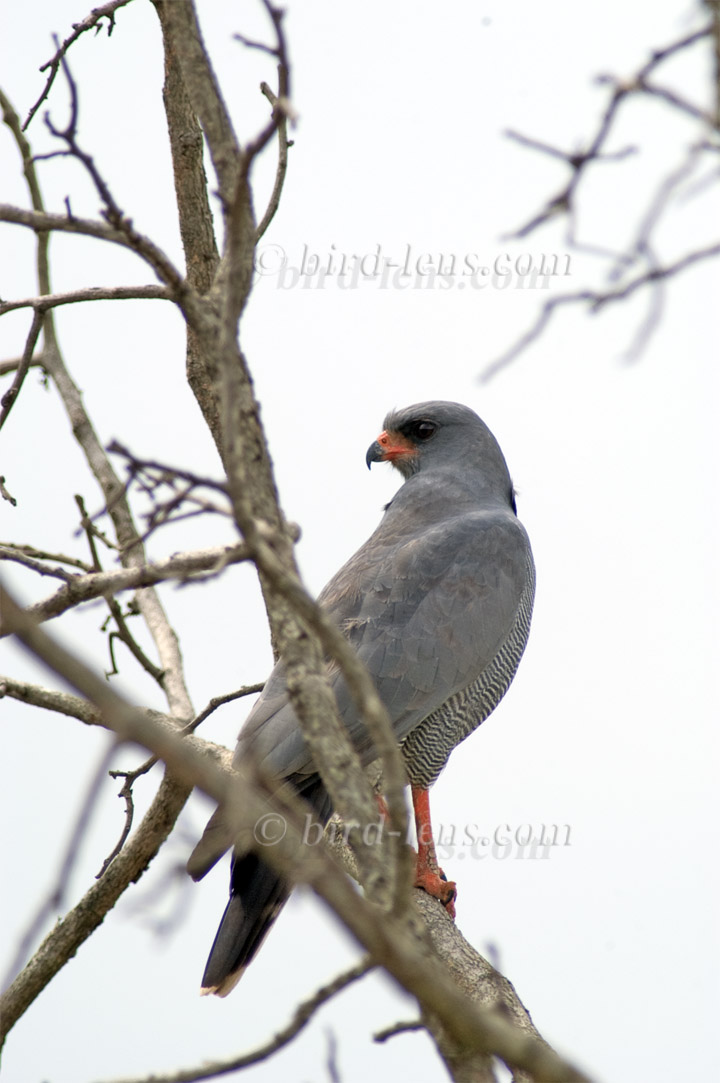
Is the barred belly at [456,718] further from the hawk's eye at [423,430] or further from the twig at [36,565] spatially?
the twig at [36,565]

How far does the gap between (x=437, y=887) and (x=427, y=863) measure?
0.16 meters

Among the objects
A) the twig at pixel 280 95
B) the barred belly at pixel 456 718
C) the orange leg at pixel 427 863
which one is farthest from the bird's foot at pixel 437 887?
the twig at pixel 280 95

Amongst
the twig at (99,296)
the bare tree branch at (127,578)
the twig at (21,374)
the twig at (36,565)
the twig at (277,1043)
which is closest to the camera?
the twig at (277,1043)

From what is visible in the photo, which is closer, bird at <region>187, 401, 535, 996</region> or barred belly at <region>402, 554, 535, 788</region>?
bird at <region>187, 401, 535, 996</region>

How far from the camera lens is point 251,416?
2145 millimetres

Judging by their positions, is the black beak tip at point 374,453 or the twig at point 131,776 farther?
the black beak tip at point 374,453

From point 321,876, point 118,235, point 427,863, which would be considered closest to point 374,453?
point 427,863

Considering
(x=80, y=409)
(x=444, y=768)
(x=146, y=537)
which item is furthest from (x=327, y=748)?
(x=80, y=409)

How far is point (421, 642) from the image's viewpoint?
4.61 meters

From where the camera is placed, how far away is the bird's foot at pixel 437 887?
446cm

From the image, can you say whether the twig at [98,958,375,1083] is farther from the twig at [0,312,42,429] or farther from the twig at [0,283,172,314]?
the twig at [0,312,42,429]

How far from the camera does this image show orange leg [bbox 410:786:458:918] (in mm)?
4469

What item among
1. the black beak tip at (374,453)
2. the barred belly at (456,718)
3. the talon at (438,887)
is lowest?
the talon at (438,887)

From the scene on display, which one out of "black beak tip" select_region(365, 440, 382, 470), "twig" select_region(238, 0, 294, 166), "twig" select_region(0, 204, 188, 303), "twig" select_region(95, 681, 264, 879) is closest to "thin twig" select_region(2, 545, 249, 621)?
"twig" select_region(0, 204, 188, 303)
